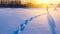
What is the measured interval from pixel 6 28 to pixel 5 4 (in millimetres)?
2581

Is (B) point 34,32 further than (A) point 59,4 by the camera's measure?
No

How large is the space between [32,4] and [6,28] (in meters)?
2.54

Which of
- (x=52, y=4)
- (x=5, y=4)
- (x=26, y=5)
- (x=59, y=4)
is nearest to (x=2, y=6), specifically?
(x=5, y=4)

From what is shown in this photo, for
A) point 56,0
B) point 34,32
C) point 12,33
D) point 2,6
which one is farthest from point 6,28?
point 56,0

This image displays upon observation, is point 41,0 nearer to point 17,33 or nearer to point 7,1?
point 7,1

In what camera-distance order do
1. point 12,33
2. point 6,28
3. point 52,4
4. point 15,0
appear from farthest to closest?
point 15,0, point 52,4, point 6,28, point 12,33

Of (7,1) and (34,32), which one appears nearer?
(34,32)

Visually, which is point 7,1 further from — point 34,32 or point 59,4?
point 34,32

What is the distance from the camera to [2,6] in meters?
4.46

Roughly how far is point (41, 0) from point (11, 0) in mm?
1112

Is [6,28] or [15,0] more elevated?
[15,0]

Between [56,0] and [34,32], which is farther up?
[56,0]

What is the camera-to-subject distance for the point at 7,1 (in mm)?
4566

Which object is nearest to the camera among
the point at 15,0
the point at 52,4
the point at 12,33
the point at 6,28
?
the point at 12,33
